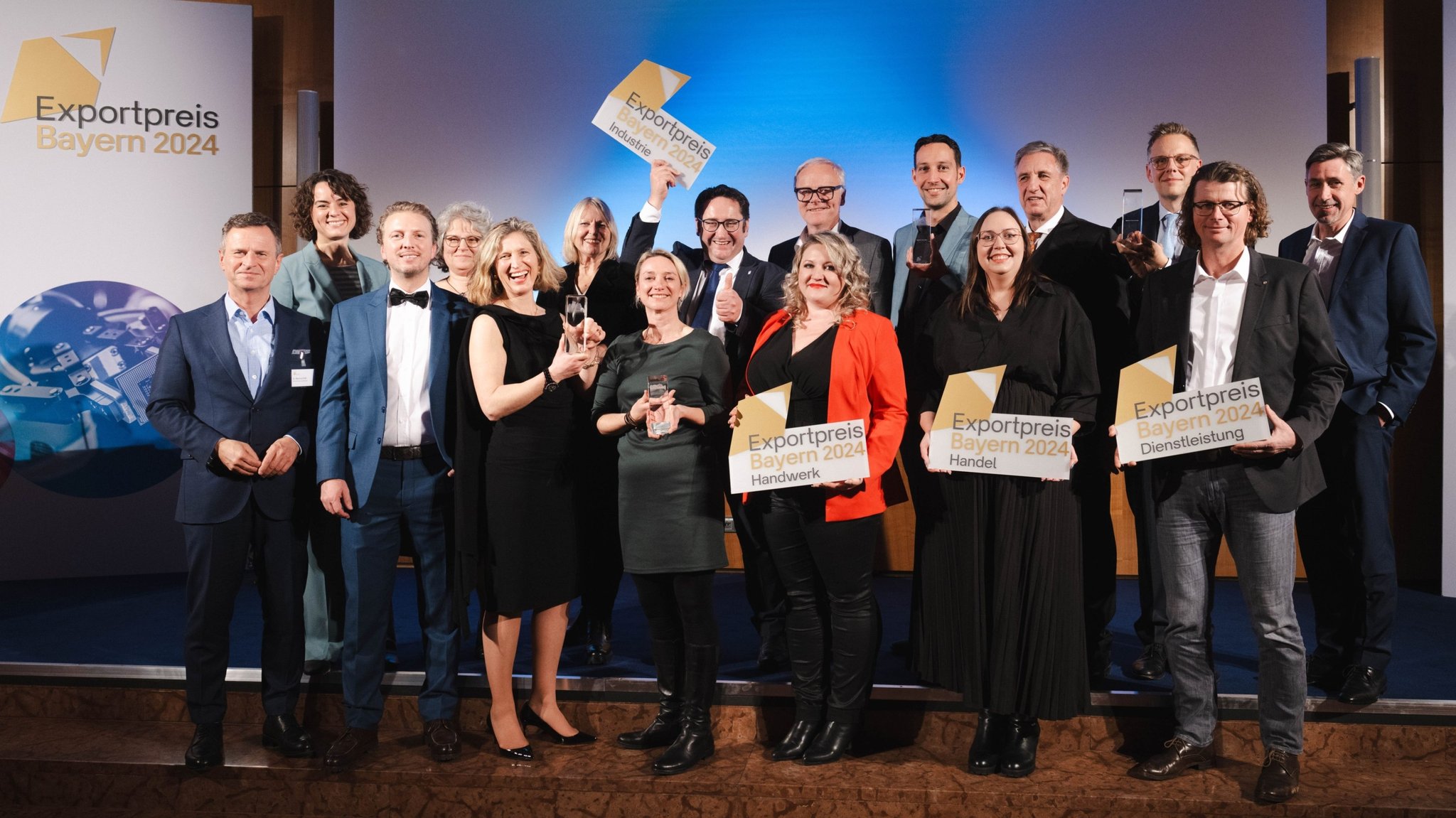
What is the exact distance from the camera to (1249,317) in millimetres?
2672

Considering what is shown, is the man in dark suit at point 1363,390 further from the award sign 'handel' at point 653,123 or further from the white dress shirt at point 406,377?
the white dress shirt at point 406,377

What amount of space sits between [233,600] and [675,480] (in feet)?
4.52

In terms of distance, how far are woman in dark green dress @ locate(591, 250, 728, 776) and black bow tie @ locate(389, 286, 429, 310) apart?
59cm

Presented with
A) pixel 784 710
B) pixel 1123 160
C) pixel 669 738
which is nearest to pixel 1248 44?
pixel 1123 160

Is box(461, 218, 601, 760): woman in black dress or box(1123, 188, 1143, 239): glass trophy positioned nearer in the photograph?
box(1123, 188, 1143, 239): glass trophy

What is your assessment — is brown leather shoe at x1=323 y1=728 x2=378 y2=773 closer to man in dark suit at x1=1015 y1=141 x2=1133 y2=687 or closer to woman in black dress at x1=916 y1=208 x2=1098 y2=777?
woman in black dress at x1=916 y1=208 x2=1098 y2=777

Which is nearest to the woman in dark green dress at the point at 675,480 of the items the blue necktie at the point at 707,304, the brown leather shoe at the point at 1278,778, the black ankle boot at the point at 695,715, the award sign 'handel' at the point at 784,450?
the black ankle boot at the point at 695,715

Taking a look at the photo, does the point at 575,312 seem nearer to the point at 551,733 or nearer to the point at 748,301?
the point at 748,301

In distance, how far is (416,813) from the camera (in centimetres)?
299

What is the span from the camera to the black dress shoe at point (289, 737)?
3.06m

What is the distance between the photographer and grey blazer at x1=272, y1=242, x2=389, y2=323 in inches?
142

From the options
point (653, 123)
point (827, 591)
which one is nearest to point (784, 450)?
point (827, 591)

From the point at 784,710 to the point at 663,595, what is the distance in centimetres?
61

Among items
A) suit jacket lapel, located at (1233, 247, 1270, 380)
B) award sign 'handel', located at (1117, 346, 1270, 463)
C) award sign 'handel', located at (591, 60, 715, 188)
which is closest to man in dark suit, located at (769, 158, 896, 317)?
award sign 'handel', located at (591, 60, 715, 188)
